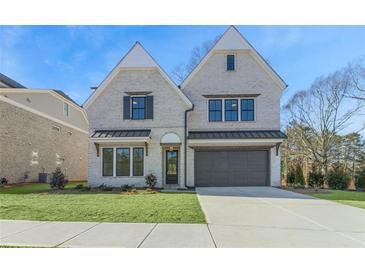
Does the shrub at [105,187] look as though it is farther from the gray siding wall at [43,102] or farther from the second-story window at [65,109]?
the second-story window at [65,109]

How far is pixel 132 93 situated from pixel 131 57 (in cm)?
238

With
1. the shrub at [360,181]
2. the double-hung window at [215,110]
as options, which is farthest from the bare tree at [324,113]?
the double-hung window at [215,110]

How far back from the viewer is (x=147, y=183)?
1634cm

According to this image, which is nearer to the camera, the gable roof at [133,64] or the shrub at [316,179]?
the gable roof at [133,64]

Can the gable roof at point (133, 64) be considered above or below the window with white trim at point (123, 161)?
above

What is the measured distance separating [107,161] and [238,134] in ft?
28.9

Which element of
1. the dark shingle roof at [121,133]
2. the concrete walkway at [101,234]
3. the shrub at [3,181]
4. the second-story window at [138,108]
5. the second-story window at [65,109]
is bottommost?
the shrub at [3,181]

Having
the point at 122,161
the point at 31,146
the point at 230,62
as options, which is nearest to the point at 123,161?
the point at 122,161

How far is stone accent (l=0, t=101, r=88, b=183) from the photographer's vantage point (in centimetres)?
1767

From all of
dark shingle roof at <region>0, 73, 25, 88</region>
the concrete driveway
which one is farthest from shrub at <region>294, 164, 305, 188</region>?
dark shingle roof at <region>0, 73, 25, 88</region>

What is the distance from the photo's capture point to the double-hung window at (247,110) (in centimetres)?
1795

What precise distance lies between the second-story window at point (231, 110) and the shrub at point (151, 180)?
6.34 m
